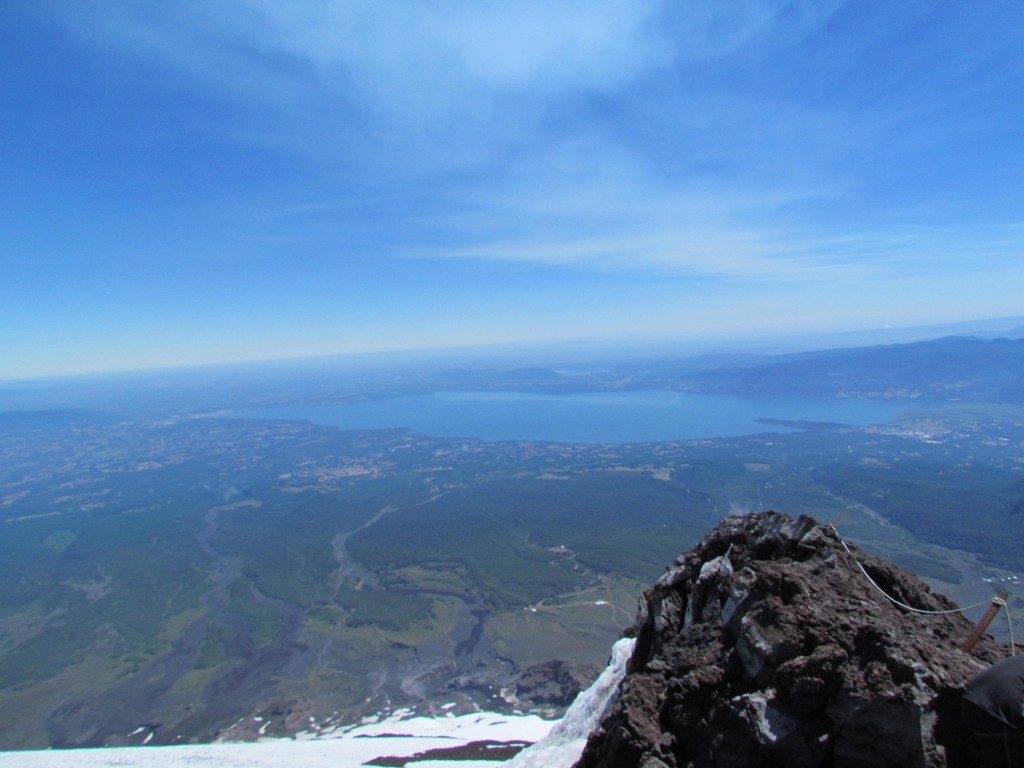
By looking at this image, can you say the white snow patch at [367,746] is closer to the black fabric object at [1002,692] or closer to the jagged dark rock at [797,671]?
the jagged dark rock at [797,671]

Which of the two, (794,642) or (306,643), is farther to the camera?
(306,643)

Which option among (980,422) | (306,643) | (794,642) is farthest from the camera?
(980,422)

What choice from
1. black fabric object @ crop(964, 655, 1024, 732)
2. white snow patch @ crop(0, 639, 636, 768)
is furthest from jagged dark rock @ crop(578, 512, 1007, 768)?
white snow patch @ crop(0, 639, 636, 768)

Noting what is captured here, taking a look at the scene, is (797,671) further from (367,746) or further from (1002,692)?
(367,746)

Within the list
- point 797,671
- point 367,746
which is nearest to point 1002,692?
point 797,671

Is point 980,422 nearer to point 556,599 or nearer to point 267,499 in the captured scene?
point 556,599

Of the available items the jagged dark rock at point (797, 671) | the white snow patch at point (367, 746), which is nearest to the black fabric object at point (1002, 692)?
the jagged dark rock at point (797, 671)

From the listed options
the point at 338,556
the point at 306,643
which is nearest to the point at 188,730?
the point at 306,643
